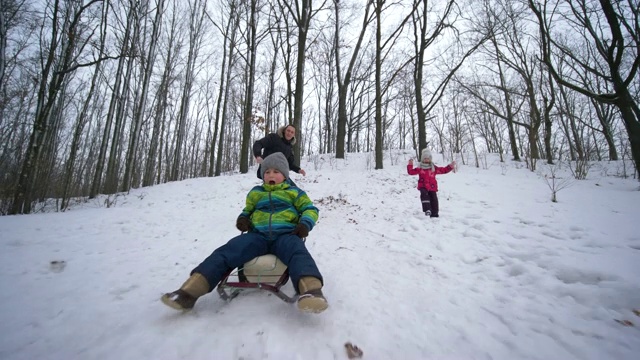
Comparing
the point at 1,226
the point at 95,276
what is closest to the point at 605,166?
the point at 95,276

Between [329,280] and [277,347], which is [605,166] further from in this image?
[277,347]

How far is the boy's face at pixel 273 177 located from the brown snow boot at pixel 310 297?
118 cm

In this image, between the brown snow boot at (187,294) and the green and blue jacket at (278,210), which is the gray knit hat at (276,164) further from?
the brown snow boot at (187,294)

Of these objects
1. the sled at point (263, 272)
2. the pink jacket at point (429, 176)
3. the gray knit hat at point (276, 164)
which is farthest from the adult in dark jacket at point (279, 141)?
the sled at point (263, 272)

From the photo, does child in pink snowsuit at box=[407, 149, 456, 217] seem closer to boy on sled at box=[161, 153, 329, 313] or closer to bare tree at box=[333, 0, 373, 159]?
boy on sled at box=[161, 153, 329, 313]

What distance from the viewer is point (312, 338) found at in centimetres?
157

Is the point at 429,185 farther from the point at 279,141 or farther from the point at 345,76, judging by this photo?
the point at 345,76

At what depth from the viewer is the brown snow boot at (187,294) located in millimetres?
1616

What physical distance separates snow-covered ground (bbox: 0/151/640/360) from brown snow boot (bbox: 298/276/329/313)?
0.67 ft

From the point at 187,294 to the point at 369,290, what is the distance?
159 cm

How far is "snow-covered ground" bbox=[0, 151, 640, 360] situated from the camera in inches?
59.7

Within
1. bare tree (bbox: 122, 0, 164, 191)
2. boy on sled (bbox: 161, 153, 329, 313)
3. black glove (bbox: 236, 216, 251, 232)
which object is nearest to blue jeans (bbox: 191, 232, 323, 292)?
boy on sled (bbox: 161, 153, 329, 313)

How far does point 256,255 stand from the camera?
2.12m

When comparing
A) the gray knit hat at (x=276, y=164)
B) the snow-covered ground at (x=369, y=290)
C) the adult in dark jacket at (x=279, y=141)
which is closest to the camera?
the snow-covered ground at (x=369, y=290)
